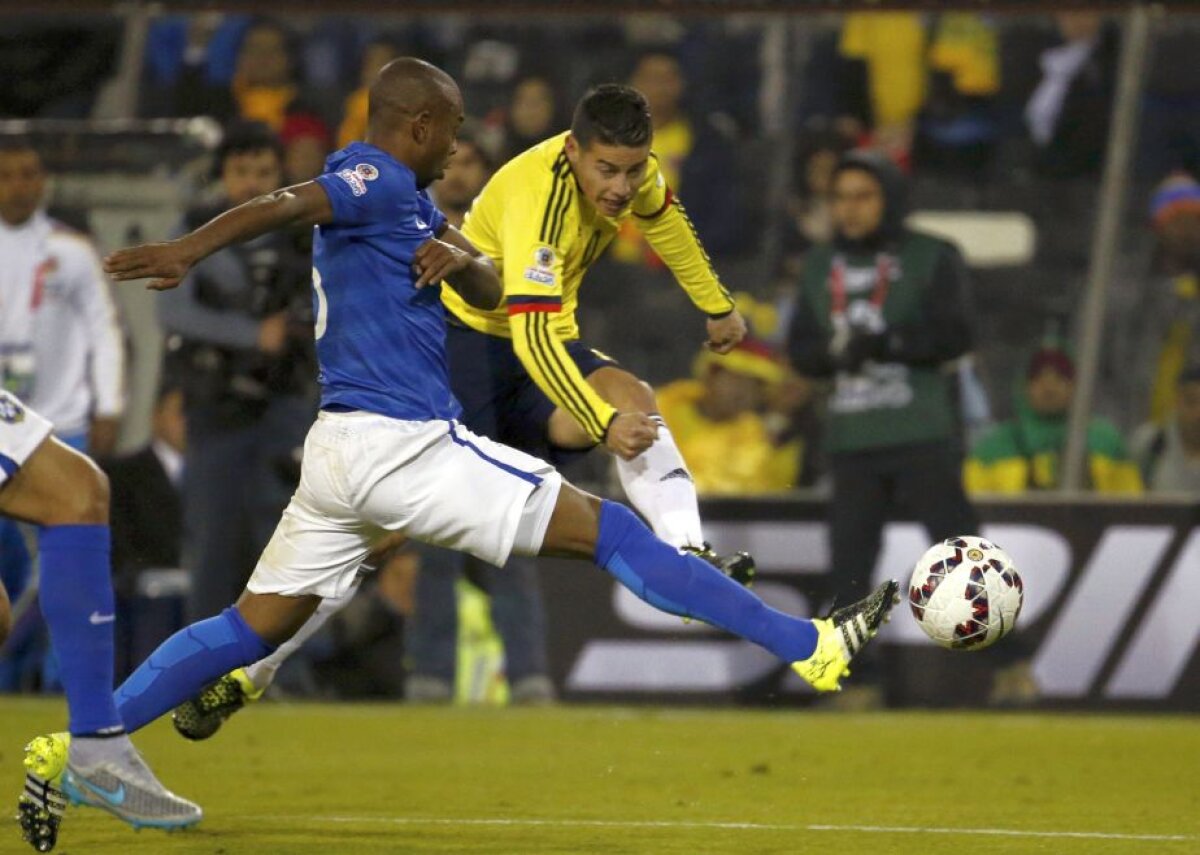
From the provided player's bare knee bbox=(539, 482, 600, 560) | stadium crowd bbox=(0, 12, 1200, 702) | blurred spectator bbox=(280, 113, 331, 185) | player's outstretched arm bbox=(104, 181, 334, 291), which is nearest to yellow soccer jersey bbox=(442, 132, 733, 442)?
player's bare knee bbox=(539, 482, 600, 560)

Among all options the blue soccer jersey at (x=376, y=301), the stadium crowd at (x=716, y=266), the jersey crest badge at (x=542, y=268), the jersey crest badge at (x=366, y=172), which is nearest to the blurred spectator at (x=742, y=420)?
the stadium crowd at (x=716, y=266)

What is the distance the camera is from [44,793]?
5.81 meters

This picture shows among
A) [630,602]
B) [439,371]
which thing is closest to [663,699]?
[630,602]

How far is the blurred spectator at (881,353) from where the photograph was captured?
1038cm

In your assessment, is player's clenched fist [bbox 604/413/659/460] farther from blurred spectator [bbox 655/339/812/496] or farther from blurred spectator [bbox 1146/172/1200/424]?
blurred spectator [bbox 1146/172/1200/424]

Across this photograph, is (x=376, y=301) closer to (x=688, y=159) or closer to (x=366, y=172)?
(x=366, y=172)

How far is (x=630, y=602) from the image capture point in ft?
34.9

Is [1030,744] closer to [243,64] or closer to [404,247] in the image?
[404,247]

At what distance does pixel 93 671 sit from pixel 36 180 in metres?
4.85

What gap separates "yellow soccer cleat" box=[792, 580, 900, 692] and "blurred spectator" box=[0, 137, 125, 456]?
499 centimetres

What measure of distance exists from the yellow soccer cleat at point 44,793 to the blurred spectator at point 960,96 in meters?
6.71

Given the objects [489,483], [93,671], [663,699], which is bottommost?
[663,699]

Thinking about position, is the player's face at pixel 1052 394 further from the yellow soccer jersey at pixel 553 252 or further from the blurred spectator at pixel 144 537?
the blurred spectator at pixel 144 537

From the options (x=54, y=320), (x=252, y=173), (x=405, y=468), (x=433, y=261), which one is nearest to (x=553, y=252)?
(x=433, y=261)
